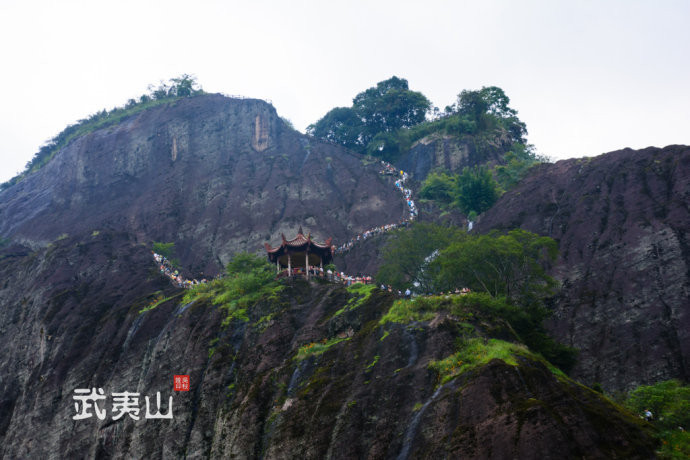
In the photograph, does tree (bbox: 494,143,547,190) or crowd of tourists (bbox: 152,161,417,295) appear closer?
crowd of tourists (bbox: 152,161,417,295)

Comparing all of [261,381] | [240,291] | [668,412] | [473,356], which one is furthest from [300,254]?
[668,412]

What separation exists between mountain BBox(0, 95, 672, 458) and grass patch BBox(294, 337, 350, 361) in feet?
0.50

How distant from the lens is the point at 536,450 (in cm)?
1672

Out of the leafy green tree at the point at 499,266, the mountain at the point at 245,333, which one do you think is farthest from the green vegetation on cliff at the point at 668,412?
the leafy green tree at the point at 499,266

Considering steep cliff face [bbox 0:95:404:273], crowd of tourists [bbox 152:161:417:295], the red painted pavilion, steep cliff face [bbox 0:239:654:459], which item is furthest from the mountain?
the red painted pavilion

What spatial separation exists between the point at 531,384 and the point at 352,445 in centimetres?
697

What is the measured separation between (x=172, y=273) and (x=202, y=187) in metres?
19.4

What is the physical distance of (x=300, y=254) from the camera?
3916 centimetres

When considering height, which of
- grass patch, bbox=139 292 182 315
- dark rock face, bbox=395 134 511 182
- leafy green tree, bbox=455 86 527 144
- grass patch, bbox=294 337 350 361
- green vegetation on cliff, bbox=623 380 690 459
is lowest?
green vegetation on cliff, bbox=623 380 690 459

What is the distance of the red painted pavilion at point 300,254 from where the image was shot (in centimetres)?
3828

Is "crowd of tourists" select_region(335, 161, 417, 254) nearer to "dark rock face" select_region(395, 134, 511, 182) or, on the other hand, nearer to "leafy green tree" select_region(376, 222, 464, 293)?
"dark rock face" select_region(395, 134, 511, 182)

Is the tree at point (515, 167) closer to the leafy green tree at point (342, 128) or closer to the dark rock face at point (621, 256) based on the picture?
the dark rock face at point (621, 256)

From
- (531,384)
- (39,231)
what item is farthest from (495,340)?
(39,231)

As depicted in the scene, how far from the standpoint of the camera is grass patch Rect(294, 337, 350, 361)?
28.0m
